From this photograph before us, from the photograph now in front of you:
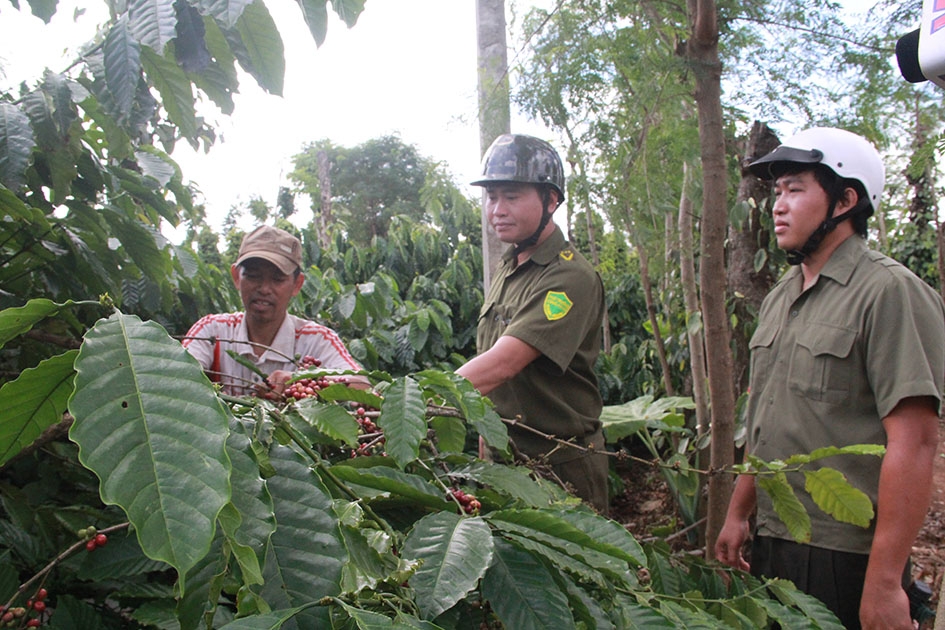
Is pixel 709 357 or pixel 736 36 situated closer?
pixel 709 357

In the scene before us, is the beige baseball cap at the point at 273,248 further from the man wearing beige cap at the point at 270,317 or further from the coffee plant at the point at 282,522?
the coffee plant at the point at 282,522

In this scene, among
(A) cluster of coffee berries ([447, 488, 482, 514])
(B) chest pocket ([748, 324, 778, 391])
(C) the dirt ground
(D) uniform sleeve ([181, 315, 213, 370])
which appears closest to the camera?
(A) cluster of coffee berries ([447, 488, 482, 514])

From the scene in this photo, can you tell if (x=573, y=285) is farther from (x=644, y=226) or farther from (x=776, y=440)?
(x=644, y=226)

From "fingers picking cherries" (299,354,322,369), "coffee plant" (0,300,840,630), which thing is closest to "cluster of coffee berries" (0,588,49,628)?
"coffee plant" (0,300,840,630)

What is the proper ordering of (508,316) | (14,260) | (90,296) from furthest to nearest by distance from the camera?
(508,316)
(90,296)
(14,260)

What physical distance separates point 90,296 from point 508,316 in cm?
132

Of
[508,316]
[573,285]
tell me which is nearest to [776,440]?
[573,285]

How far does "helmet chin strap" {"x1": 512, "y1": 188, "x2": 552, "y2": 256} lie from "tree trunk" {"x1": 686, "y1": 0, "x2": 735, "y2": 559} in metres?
0.54

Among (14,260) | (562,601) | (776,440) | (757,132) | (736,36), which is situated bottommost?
(776,440)

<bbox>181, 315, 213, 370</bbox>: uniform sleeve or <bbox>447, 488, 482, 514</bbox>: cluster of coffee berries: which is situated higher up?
<bbox>181, 315, 213, 370</bbox>: uniform sleeve

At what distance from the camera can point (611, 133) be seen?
371cm

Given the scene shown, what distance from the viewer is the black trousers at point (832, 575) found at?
5.90 ft

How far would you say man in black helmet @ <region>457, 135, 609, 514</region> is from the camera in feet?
7.34

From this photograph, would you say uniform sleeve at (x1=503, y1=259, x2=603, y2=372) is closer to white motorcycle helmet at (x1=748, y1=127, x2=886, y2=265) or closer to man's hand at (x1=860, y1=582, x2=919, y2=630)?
white motorcycle helmet at (x1=748, y1=127, x2=886, y2=265)
